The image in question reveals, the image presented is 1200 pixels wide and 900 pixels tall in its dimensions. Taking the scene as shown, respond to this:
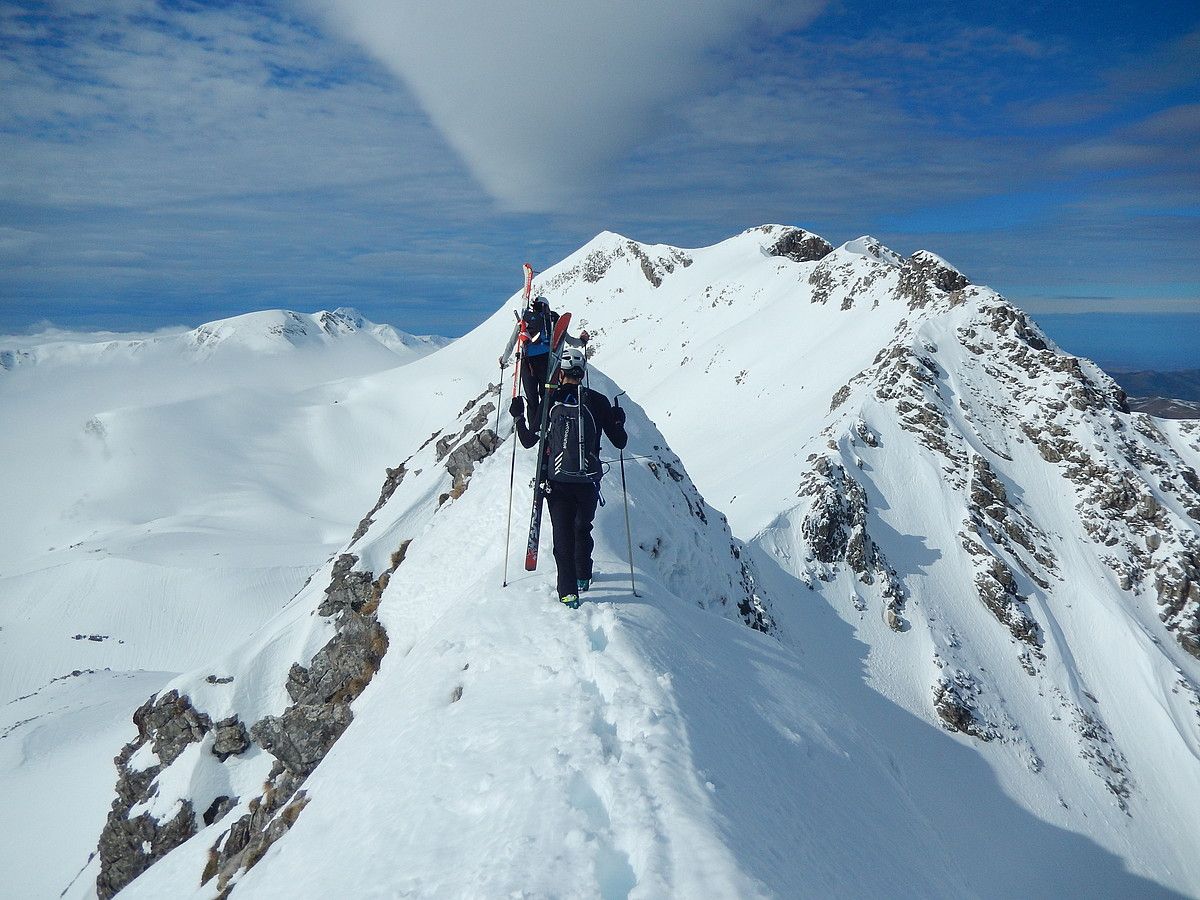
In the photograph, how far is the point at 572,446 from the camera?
8.91 meters

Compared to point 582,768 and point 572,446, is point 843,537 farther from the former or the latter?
point 582,768

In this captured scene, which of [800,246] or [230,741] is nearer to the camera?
[230,741]

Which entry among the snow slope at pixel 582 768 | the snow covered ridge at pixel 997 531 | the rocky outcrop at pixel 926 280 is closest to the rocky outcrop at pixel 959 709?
the snow covered ridge at pixel 997 531

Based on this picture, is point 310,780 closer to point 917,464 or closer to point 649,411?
point 917,464

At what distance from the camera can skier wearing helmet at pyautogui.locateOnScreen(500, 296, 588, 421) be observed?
1074 cm

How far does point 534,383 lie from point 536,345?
936 millimetres

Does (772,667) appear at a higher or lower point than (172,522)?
lower

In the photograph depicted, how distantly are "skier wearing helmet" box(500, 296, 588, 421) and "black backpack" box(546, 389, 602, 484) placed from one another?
5.28 feet

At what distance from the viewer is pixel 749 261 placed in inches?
3755

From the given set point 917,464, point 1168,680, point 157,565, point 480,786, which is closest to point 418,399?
point 157,565

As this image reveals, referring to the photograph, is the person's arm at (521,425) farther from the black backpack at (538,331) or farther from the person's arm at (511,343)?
the person's arm at (511,343)

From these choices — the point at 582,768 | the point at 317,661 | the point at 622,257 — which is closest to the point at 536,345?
the point at 582,768

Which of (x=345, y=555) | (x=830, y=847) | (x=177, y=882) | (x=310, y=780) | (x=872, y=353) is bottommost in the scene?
(x=177, y=882)

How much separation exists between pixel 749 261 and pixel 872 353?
A: 46.9 metres
